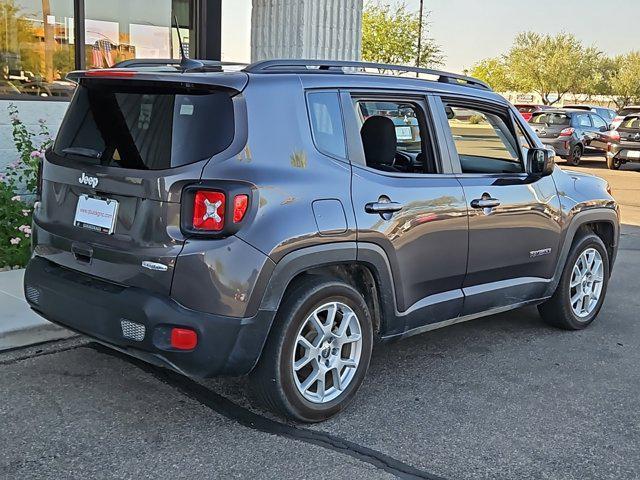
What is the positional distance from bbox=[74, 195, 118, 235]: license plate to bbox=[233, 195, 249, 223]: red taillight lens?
637 millimetres

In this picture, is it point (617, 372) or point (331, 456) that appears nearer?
point (331, 456)

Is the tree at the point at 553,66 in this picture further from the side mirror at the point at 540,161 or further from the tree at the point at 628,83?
the side mirror at the point at 540,161

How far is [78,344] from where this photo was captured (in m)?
5.05

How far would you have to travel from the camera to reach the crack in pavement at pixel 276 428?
141 inches

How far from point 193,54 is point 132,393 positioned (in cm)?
656

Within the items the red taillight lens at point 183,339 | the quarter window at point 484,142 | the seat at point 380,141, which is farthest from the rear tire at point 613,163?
the red taillight lens at point 183,339

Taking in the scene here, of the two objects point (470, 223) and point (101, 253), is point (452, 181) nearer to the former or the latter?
point (470, 223)

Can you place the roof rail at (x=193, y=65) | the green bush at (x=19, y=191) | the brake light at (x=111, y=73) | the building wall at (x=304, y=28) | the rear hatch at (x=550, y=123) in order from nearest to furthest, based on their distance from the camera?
the brake light at (x=111, y=73), the roof rail at (x=193, y=65), the green bush at (x=19, y=191), the building wall at (x=304, y=28), the rear hatch at (x=550, y=123)

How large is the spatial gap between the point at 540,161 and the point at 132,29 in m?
6.16

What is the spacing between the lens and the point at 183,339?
353 centimetres

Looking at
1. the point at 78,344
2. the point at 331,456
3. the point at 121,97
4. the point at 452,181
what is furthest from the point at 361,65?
the point at 78,344

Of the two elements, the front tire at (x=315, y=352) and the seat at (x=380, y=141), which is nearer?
the front tire at (x=315, y=352)

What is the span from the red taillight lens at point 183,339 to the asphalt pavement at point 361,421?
0.51 metres

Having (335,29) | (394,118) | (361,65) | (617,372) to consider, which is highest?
(335,29)
